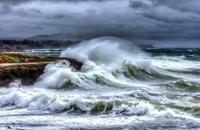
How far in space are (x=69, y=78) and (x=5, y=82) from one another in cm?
320

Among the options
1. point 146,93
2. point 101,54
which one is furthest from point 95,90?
point 101,54

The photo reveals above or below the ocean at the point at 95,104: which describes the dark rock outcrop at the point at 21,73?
above

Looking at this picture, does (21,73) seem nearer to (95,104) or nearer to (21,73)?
(21,73)

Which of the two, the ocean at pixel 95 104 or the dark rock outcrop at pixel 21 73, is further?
the dark rock outcrop at pixel 21 73

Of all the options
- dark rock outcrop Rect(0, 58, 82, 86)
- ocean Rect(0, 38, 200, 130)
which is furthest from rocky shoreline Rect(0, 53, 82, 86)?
ocean Rect(0, 38, 200, 130)

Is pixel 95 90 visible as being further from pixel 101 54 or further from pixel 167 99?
pixel 101 54

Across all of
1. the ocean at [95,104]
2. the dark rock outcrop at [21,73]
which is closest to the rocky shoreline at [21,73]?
the dark rock outcrop at [21,73]

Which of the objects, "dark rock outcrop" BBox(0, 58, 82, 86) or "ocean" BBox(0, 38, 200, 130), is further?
"dark rock outcrop" BBox(0, 58, 82, 86)

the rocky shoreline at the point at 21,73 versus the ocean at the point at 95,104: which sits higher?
the rocky shoreline at the point at 21,73

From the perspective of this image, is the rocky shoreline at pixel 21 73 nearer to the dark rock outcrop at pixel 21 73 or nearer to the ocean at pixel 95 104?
the dark rock outcrop at pixel 21 73

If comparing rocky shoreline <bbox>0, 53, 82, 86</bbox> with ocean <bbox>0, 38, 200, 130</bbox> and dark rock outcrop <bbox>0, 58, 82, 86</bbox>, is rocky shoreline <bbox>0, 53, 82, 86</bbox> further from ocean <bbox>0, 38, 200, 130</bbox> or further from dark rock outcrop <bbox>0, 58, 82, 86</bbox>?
ocean <bbox>0, 38, 200, 130</bbox>

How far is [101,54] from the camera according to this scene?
35.6 meters

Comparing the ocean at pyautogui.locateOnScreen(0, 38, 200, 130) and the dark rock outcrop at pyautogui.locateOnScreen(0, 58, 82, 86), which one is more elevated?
the dark rock outcrop at pyautogui.locateOnScreen(0, 58, 82, 86)

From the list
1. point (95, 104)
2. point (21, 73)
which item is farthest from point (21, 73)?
point (95, 104)
